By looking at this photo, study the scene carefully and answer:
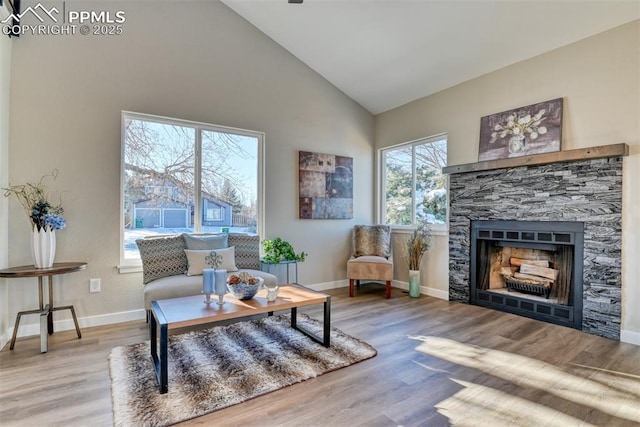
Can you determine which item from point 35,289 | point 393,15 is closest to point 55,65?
point 35,289

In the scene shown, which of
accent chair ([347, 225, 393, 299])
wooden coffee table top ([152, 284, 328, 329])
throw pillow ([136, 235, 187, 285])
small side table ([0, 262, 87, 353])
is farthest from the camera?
accent chair ([347, 225, 393, 299])

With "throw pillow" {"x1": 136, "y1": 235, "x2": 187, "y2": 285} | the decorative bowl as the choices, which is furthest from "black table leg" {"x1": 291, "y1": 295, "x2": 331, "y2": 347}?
"throw pillow" {"x1": 136, "y1": 235, "x2": 187, "y2": 285}

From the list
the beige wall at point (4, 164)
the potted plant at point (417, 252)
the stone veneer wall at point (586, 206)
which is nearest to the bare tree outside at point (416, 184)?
the potted plant at point (417, 252)

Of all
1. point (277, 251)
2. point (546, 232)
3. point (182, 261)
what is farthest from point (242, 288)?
point (546, 232)

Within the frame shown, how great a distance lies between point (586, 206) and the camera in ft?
9.95

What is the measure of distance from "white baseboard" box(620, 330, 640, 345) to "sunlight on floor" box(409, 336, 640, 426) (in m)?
0.80

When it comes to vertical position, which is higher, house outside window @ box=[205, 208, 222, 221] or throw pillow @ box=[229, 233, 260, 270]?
house outside window @ box=[205, 208, 222, 221]

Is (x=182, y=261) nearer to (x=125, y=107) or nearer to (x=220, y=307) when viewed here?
(x=220, y=307)

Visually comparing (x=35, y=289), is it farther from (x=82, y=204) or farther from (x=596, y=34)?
(x=596, y=34)

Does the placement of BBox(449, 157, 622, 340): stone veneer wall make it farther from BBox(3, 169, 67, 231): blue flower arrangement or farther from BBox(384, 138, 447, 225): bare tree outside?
BBox(3, 169, 67, 231): blue flower arrangement

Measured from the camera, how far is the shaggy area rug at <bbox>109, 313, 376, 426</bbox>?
5.99 feet

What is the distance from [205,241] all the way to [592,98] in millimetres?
4145

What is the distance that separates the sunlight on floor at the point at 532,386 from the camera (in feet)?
5.91

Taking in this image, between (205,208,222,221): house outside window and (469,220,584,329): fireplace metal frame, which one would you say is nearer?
(469,220,584,329): fireplace metal frame
